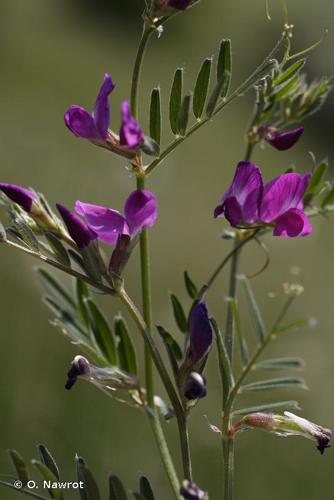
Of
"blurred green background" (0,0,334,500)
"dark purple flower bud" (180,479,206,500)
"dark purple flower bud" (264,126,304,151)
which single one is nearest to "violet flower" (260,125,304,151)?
"dark purple flower bud" (264,126,304,151)

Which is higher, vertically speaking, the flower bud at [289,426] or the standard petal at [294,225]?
the standard petal at [294,225]

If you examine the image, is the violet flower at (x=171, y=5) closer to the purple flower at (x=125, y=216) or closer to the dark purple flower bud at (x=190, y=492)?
the purple flower at (x=125, y=216)

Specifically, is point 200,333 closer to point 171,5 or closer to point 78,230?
point 78,230

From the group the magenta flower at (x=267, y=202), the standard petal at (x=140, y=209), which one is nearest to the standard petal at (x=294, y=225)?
the magenta flower at (x=267, y=202)

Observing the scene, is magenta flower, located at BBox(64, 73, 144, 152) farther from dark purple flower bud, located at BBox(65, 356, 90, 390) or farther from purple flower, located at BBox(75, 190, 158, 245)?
dark purple flower bud, located at BBox(65, 356, 90, 390)

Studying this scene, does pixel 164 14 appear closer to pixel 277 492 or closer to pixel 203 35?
pixel 277 492

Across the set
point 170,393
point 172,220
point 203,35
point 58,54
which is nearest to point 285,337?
point 172,220
